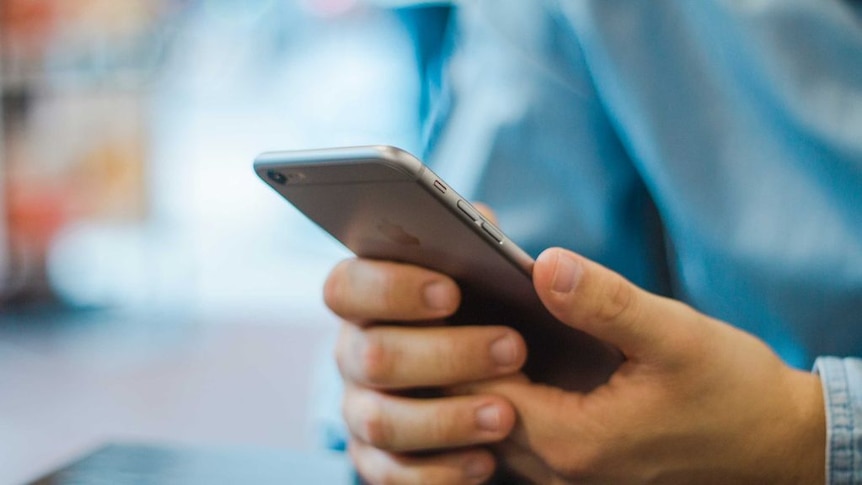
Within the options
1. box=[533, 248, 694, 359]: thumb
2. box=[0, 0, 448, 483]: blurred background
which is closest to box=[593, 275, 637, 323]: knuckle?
box=[533, 248, 694, 359]: thumb

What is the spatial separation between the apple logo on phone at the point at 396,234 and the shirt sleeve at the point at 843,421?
0.74ft

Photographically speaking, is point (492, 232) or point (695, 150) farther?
point (695, 150)

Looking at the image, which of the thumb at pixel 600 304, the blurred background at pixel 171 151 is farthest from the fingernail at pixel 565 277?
the blurred background at pixel 171 151

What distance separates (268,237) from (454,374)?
2.33m

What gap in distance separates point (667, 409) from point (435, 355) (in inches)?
4.4

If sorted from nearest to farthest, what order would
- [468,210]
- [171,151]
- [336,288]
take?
[468,210] → [336,288] → [171,151]

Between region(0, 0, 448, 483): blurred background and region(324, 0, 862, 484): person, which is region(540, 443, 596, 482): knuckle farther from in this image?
region(0, 0, 448, 483): blurred background

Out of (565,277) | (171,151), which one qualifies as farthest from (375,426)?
(171,151)

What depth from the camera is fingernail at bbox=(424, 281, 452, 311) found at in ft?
1.30

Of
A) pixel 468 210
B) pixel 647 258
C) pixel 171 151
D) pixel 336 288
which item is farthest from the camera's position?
pixel 171 151

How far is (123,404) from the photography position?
5.74 feet

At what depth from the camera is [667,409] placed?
0.39m

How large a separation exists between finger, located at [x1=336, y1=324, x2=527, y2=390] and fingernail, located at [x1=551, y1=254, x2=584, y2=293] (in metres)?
0.06

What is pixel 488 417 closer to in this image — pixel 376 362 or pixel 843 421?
pixel 376 362
